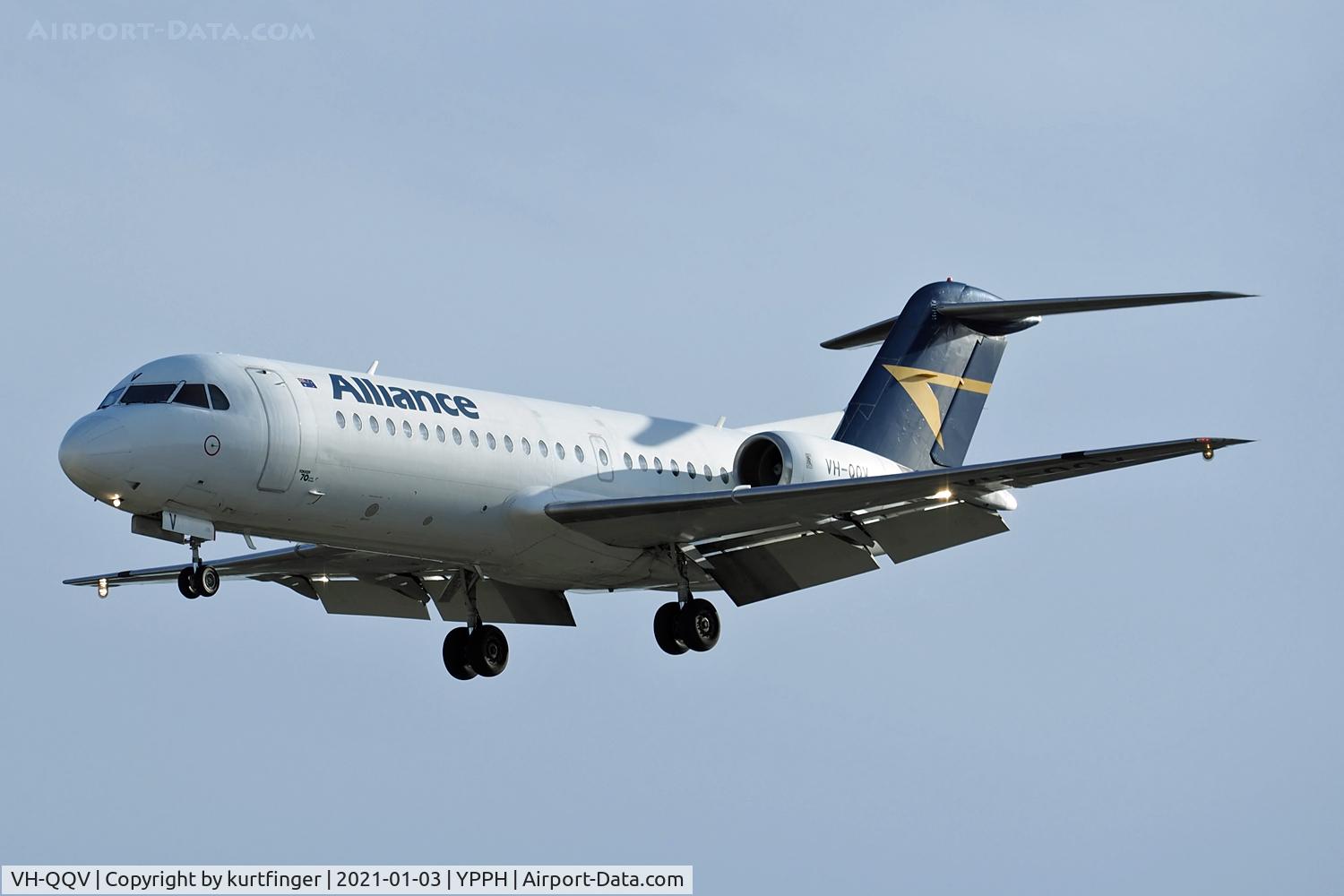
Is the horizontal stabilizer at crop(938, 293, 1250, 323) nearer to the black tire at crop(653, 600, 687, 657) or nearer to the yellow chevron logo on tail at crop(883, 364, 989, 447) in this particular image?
the yellow chevron logo on tail at crop(883, 364, 989, 447)

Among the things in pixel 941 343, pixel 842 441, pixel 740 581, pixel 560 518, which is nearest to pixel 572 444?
pixel 560 518

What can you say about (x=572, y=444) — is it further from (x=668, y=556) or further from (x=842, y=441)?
(x=842, y=441)

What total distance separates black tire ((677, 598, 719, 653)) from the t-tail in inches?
167

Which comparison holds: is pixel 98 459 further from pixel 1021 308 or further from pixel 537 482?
pixel 1021 308

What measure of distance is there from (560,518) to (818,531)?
3535 millimetres

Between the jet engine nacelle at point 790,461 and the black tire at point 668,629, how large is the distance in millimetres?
1967

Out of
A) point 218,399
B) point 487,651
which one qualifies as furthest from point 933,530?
point 218,399

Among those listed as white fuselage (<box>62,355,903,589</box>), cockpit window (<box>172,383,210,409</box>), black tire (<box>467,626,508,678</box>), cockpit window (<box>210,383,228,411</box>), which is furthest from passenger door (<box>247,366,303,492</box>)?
black tire (<box>467,626,508,678</box>)

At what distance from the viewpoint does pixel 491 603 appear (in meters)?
27.8

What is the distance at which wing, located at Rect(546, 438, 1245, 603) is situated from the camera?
77.3 feet

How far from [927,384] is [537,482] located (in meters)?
7.64

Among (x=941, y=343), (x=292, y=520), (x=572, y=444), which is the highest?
(x=941, y=343)

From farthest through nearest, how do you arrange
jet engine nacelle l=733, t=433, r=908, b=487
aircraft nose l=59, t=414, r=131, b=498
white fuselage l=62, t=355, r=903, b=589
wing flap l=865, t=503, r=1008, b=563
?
jet engine nacelle l=733, t=433, r=908, b=487 → wing flap l=865, t=503, r=1008, b=563 → white fuselage l=62, t=355, r=903, b=589 → aircraft nose l=59, t=414, r=131, b=498

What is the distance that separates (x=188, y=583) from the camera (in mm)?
22516
